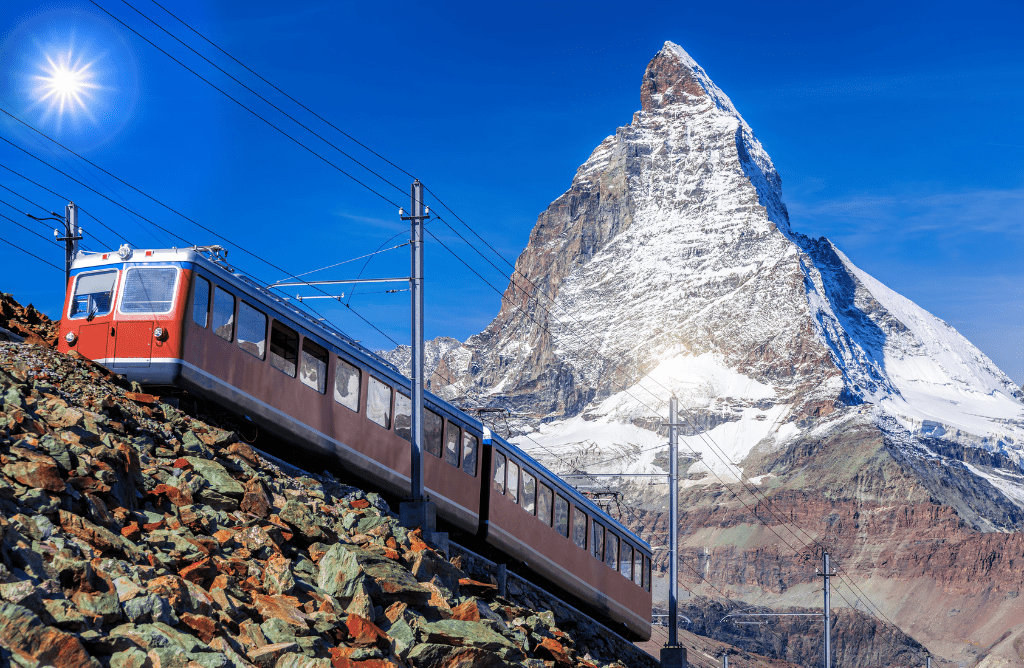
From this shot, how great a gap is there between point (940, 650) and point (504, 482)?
652 ft

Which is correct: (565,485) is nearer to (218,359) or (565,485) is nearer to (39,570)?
(218,359)

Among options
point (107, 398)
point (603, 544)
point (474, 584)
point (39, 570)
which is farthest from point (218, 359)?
point (603, 544)

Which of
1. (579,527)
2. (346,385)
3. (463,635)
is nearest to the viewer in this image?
(463,635)

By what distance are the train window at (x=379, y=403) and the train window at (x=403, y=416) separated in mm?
239

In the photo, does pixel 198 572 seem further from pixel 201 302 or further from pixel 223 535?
pixel 201 302

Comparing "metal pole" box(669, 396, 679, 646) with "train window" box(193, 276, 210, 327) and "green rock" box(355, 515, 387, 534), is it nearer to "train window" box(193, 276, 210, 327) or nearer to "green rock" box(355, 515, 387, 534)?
"green rock" box(355, 515, 387, 534)

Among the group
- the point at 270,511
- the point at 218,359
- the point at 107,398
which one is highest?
the point at 218,359

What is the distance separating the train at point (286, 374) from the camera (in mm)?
16703

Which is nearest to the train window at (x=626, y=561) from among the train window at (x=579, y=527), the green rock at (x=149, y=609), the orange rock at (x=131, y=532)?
the train window at (x=579, y=527)

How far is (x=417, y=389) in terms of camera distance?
20.4 meters

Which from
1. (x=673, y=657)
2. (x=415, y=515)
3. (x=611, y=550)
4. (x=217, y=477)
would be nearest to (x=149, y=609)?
(x=217, y=477)

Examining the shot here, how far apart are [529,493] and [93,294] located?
40.3 ft

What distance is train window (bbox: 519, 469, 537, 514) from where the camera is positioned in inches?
1023

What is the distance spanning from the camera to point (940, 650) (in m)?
199
